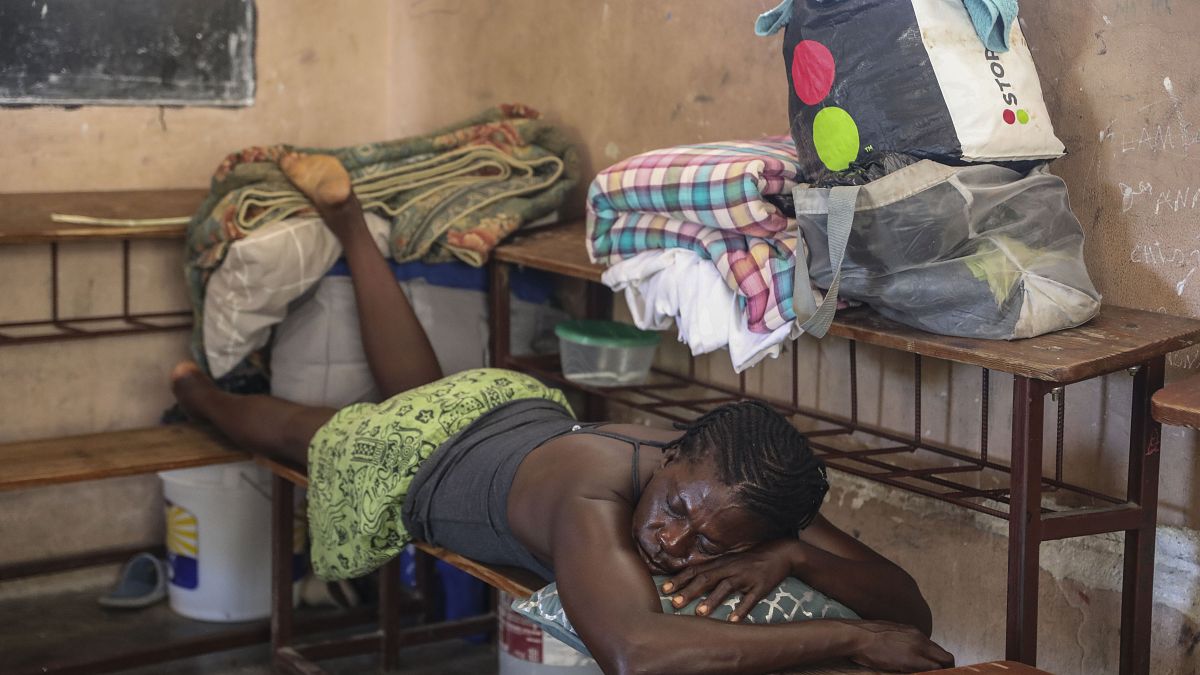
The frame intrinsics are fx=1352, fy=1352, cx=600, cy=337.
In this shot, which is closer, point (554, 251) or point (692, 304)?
point (692, 304)

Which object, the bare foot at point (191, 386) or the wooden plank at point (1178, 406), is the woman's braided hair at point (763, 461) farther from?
the bare foot at point (191, 386)

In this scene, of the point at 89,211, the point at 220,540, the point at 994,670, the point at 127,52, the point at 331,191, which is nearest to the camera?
the point at 994,670

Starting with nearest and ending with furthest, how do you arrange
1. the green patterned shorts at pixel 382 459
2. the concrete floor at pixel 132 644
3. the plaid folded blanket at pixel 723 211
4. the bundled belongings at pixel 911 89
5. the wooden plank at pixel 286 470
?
the bundled belongings at pixel 911 89 → the plaid folded blanket at pixel 723 211 → the green patterned shorts at pixel 382 459 → the wooden plank at pixel 286 470 → the concrete floor at pixel 132 644

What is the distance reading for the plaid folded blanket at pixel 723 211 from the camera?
248 centimetres

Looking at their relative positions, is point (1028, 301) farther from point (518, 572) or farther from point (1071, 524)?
point (518, 572)

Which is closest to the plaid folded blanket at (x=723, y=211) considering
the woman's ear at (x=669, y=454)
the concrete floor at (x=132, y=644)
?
the woman's ear at (x=669, y=454)

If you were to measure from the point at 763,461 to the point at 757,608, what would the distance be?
0.23 m

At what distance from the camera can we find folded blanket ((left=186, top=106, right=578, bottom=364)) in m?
3.46

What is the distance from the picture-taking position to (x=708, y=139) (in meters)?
3.30

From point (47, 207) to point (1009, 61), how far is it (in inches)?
99.3

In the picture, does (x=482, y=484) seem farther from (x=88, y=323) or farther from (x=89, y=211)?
(x=88, y=323)

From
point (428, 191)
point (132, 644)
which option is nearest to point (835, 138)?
point (428, 191)

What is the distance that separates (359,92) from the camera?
4297 mm

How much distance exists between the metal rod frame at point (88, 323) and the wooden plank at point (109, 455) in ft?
0.94
